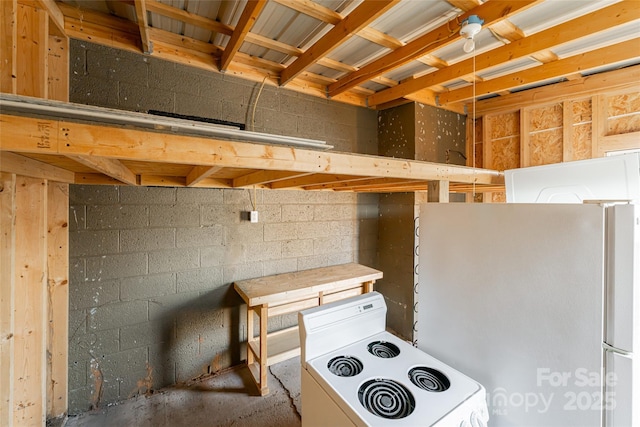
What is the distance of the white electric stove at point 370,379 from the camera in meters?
1.06

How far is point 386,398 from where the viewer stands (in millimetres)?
1146

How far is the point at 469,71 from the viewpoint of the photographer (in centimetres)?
228

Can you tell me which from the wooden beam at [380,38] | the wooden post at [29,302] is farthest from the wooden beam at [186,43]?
the wooden post at [29,302]

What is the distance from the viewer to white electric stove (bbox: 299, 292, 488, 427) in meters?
1.06

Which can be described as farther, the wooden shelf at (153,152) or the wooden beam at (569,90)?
the wooden beam at (569,90)

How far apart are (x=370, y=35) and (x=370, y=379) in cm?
224

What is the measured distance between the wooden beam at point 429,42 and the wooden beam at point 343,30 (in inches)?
22.6

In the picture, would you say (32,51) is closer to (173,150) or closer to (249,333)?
(173,150)

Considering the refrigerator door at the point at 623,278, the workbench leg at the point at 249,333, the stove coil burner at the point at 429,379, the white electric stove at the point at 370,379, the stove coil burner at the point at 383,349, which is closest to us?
the refrigerator door at the point at 623,278

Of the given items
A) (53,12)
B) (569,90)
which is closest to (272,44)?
(53,12)

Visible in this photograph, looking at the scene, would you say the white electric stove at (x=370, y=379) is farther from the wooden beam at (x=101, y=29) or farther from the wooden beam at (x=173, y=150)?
the wooden beam at (x=101, y=29)

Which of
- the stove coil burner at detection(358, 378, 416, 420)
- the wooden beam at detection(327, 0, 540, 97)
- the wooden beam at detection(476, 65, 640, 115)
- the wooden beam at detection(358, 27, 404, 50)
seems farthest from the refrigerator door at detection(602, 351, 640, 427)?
the wooden beam at detection(476, 65, 640, 115)

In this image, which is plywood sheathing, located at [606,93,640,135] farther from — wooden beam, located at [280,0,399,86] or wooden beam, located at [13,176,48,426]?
wooden beam, located at [13,176,48,426]

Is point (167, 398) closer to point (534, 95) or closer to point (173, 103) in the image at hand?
point (173, 103)
